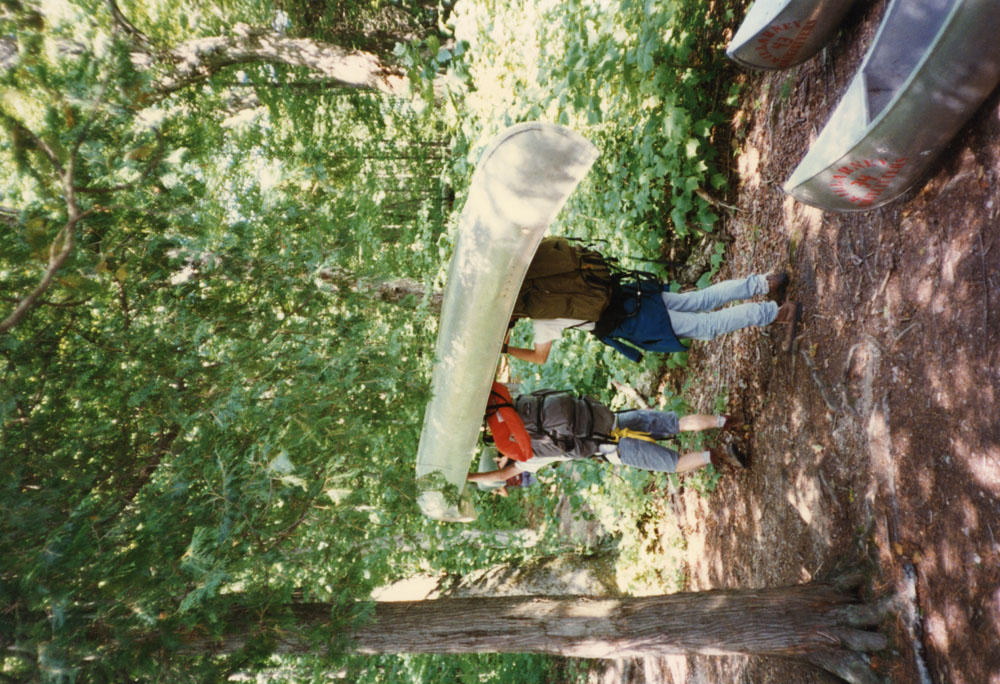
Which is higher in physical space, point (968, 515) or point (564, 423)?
point (564, 423)

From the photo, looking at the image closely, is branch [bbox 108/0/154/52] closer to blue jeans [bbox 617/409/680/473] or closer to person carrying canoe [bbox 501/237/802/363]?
person carrying canoe [bbox 501/237/802/363]

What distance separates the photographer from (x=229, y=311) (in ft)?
9.34

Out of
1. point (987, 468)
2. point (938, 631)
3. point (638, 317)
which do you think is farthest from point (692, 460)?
point (987, 468)

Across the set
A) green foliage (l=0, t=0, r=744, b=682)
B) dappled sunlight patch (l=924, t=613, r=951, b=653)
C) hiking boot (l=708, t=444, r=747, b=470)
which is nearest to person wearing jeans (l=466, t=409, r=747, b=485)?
hiking boot (l=708, t=444, r=747, b=470)

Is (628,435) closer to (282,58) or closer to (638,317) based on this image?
(638,317)

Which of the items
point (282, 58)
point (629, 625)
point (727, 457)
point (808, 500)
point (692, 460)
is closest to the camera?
point (629, 625)

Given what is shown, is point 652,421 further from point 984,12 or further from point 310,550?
point 984,12

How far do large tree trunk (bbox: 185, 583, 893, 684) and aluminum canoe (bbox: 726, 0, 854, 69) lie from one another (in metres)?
3.29

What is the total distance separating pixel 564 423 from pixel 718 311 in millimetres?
1252

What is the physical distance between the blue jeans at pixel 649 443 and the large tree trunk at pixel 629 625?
3.28 ft

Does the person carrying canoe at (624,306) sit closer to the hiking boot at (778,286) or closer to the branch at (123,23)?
the hiking boot at (778,286)

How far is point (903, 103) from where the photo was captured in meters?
2.58

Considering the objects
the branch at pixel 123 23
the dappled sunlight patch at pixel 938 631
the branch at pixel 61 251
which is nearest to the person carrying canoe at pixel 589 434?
the dappled sunlight patch at pixel 938 631

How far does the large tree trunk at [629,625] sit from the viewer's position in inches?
120
